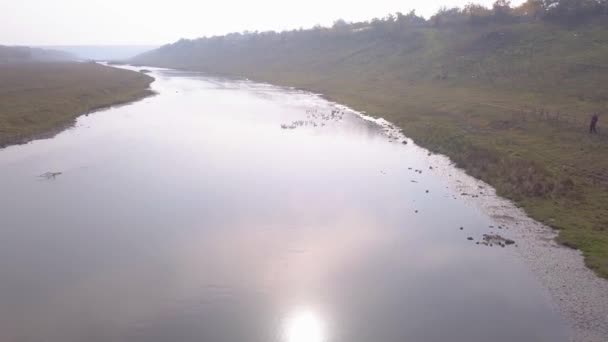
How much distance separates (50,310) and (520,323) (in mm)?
15943

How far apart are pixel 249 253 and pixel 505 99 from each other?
48.4m

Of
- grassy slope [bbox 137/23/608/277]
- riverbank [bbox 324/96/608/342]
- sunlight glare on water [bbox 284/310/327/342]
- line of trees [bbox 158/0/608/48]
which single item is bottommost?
sunlight glare on water [bbox 284/310/327/342]

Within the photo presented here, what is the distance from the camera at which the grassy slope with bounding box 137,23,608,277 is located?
2753cm

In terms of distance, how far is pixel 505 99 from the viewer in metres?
58.2

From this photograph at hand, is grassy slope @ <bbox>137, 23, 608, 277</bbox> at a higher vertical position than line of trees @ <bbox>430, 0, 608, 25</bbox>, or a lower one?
lower

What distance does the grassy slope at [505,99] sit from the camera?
90.3 feet

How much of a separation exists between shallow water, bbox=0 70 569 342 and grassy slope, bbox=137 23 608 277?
13.6 ft

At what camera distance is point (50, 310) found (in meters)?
15.6

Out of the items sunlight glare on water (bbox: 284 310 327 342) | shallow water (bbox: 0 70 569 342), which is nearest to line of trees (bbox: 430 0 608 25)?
shallow water (bbox: 0 70 569 342)

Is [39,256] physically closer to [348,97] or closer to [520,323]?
[520,323]

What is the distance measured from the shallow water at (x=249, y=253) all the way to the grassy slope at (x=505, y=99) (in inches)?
163

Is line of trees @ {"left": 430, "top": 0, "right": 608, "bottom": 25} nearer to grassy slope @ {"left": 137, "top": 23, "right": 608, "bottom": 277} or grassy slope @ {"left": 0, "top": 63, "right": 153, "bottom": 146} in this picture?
grassy slope @ {"left": 137, "top": 23, "right": 608, "bottom": 277}

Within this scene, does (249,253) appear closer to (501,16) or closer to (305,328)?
(305,328)

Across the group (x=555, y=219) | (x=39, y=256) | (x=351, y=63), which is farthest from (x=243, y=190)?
(x=351, y=63)
